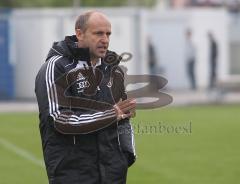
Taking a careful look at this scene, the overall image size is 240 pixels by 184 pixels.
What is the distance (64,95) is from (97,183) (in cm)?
69

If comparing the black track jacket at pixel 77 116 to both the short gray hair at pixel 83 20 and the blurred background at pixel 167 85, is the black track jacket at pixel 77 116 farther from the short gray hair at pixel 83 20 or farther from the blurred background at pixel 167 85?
the blurred background at pixel 167 85

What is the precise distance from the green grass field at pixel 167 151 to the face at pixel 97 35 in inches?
97.8

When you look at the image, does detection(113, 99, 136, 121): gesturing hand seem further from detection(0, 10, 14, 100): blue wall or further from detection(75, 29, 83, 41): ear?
detection(0, 10, 14, 100): blue wall

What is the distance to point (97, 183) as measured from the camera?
6.29 metres

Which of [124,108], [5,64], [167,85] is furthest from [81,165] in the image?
[5,64]

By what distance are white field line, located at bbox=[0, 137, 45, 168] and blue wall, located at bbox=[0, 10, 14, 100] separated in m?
12.8

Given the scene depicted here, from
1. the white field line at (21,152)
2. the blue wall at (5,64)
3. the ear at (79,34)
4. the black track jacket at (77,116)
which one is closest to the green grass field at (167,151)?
the white field line at (21,152)

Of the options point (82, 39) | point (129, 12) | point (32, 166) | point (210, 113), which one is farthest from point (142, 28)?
point (82, 39)

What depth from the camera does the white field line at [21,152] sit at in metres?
15.3

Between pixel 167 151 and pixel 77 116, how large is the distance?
10.8 meters

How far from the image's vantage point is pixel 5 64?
31.8 m

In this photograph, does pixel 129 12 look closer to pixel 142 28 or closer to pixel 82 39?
pixel 142 28

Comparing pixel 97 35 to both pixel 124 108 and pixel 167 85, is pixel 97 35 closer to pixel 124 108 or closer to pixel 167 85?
pixel 124 108

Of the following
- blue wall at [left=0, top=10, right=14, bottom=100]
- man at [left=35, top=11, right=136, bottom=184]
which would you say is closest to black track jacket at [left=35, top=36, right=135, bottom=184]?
man at [left=35, top=11, right=136, bottom=184]
